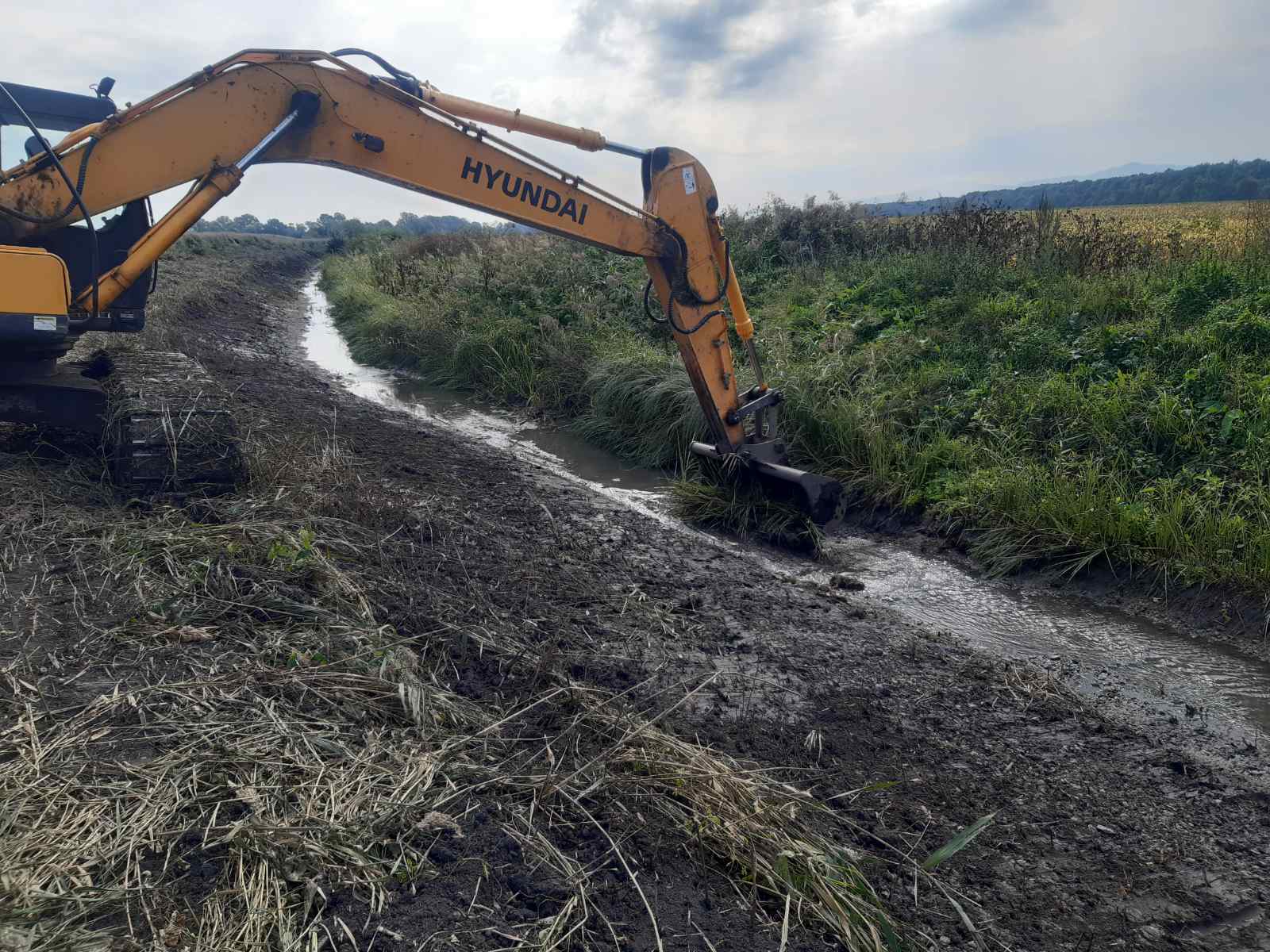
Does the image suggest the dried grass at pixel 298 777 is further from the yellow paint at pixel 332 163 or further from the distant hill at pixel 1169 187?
the distant hill at pixel 1169 187

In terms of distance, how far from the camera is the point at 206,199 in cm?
514

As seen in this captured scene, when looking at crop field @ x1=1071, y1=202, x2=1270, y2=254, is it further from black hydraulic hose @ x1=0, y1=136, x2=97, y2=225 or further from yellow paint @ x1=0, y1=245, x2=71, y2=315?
yellow paint @ x1=0, y1=245, x2=71, y2=315

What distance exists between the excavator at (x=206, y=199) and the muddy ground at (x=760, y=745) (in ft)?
1.52

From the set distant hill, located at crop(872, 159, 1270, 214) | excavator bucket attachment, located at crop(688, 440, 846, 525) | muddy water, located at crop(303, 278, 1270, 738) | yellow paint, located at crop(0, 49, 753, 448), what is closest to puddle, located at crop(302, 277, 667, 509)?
muddy water, located at crop(303, 278, 1270, 738)

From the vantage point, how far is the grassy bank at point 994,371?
227 inches

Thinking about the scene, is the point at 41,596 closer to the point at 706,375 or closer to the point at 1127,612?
the point at 706,375

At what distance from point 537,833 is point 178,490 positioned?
3639 millimetres

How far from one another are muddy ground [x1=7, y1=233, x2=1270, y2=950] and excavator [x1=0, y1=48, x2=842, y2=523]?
1.52 feet

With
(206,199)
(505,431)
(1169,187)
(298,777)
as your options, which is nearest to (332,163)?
(206,199)

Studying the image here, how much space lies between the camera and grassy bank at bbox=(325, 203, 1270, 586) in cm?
575

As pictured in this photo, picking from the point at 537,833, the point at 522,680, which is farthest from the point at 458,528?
the point at 537,833

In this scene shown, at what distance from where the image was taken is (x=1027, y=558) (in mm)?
5738

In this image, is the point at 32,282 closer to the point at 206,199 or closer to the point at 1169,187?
the point at 206,199

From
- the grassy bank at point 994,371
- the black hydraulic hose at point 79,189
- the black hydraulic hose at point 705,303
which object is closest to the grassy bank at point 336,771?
the black hydraulic hose at point 79,189
